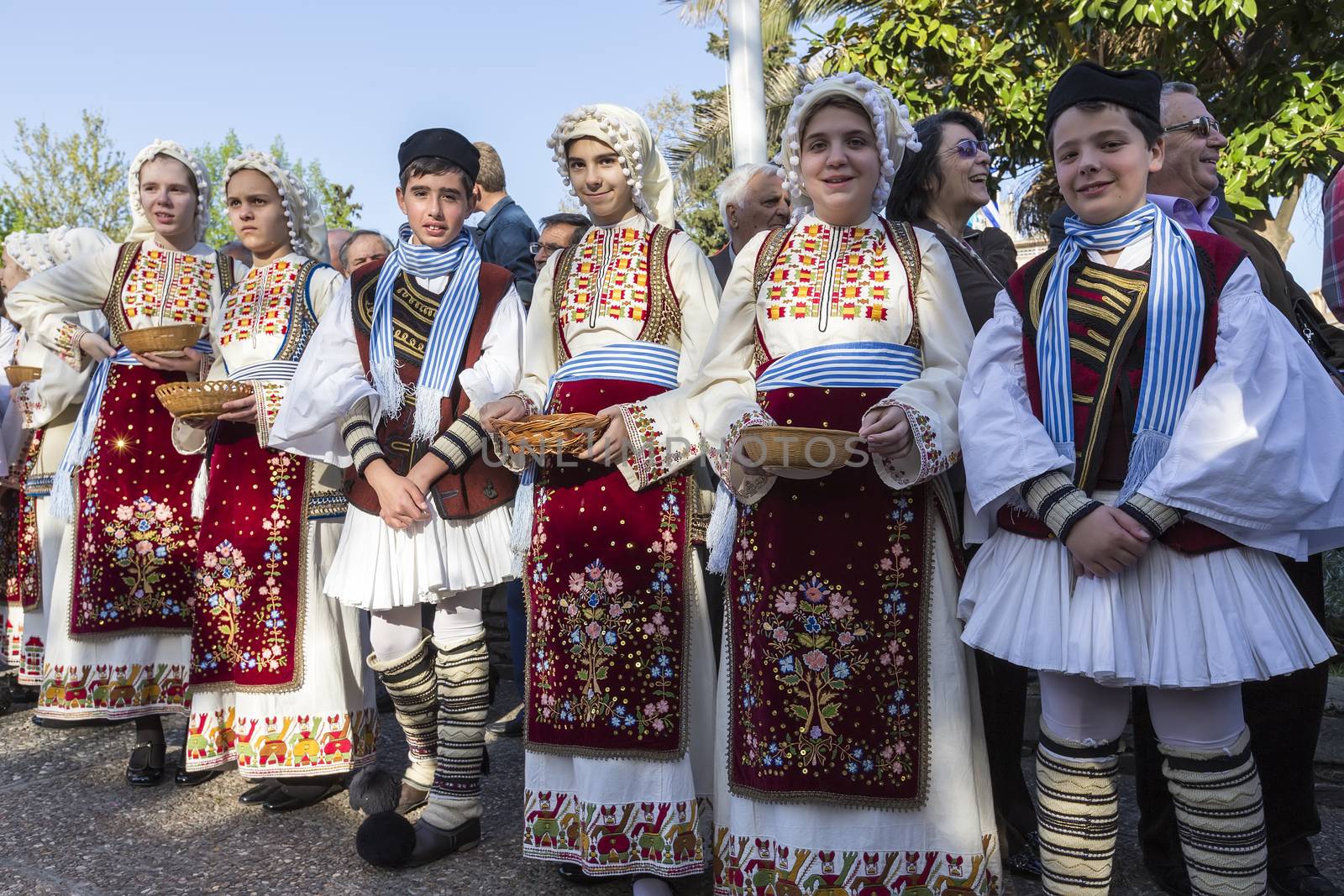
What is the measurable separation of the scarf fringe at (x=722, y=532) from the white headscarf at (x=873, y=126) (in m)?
0.79

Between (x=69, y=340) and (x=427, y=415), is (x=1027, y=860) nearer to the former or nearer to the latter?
(x=427, y=415)

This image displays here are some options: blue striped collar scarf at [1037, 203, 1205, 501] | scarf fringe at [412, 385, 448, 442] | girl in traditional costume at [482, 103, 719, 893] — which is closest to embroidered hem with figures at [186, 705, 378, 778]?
girl in traditional costume at [482, 103, 719, 893]

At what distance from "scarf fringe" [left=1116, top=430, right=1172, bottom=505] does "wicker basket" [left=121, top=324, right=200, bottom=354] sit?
315 centimetres

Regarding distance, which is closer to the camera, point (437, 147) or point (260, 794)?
point (437, 147)

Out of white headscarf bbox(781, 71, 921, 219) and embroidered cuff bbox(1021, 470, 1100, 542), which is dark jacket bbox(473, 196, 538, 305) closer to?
white headscarf bbox(781, 71, 921, 219)

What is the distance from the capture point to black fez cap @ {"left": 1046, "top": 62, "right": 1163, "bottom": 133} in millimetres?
2584

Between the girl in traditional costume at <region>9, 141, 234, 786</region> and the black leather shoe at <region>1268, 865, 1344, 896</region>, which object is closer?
the black leather shoe at <region>1268, 865, 1344, 896</region>

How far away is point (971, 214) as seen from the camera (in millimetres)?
3482

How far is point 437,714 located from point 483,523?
2.19 ft

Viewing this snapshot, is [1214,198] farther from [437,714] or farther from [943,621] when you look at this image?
[437,714]

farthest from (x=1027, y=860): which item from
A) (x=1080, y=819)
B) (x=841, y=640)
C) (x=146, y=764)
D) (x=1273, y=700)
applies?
(x=146, y=764)

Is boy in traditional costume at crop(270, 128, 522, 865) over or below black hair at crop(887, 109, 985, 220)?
below

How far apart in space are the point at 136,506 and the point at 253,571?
801 millimetres

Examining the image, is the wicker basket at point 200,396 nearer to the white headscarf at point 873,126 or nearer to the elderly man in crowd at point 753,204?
the elderly man in crowd at point 753,204
